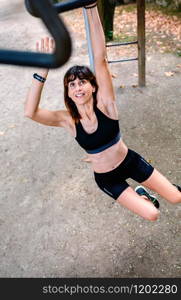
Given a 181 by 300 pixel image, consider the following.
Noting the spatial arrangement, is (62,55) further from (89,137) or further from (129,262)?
(129,262)

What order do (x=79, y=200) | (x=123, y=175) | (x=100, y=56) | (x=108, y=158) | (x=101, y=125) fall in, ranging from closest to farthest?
(x=100, y=56) < (x=101, y=125) < (x=108, y=158) < (x=123, y=175) < (x=79, y=200)

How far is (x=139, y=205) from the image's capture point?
8.06 ft

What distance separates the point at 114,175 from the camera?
252 centimetres

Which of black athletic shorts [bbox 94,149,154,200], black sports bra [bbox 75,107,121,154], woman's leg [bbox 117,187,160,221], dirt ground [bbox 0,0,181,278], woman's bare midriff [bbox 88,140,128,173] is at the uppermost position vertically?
black sports bra [bbox 75,107,121,154]

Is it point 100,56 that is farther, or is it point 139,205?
point 139,205

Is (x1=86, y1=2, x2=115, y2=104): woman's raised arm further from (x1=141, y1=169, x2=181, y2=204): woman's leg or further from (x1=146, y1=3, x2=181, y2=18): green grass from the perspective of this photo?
(x1=146, y1=3, x2=181, y2=18): green grass

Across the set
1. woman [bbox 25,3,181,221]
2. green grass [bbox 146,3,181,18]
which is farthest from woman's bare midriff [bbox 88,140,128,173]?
green grass [bbox 146,3,181,18]

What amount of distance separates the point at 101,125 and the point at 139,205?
700mm

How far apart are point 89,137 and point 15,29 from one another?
280 inches

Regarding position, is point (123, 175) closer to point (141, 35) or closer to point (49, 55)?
point (49, 55)

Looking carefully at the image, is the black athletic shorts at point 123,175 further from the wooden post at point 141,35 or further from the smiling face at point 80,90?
the wooden post at point 141,35

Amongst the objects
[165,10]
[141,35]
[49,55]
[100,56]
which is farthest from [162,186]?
[165,10]

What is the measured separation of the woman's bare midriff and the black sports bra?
40mm

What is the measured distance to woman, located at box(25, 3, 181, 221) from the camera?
7.30ft
